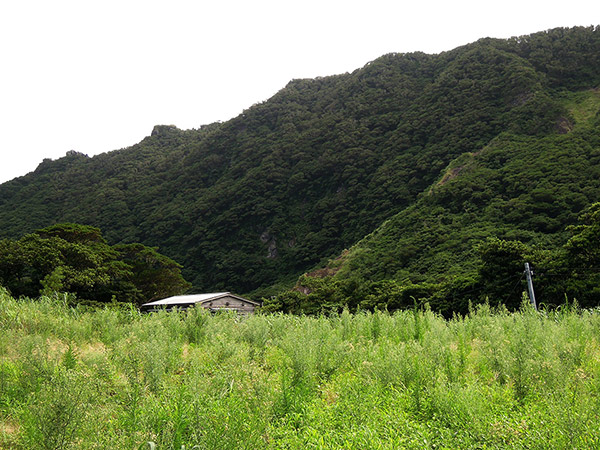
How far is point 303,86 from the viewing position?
379ft

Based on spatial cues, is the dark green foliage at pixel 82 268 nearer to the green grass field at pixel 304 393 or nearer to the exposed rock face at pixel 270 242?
the green grass field at pixel 304 393

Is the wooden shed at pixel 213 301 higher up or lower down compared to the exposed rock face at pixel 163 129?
lower down

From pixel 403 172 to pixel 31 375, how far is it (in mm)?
63436

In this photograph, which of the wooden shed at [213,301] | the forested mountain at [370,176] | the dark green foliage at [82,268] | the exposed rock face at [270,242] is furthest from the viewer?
the exposed rock face at [270,242]

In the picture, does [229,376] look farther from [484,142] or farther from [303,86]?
[303,86]

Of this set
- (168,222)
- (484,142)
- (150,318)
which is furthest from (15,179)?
(150,318)

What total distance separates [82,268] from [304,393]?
32623 millimetres

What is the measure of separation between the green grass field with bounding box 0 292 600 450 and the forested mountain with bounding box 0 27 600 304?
2537 centimetres

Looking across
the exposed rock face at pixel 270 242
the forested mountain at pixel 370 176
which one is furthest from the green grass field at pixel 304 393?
the exposed rock face at pixel 270 242

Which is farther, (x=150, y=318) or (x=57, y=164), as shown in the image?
(x=57, y=164)

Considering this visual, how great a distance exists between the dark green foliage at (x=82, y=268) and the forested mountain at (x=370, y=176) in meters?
20.3

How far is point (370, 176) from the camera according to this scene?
7138cm

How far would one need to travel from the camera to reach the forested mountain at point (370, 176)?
37.2 meters

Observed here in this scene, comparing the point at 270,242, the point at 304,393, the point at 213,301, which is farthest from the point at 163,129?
the point at 304,393
